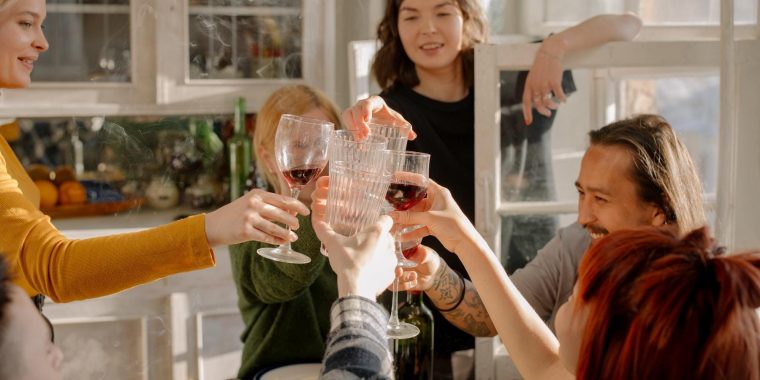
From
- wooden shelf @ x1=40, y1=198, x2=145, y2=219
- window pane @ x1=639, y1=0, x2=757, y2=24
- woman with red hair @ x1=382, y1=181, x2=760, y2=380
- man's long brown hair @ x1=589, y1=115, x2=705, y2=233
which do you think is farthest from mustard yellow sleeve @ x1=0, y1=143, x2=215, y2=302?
window pane @ x1=639, y1=0, x2=757, y2=24

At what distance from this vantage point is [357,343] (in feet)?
3.03

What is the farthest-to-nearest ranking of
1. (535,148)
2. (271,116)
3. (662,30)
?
(662,30) < (535,148) < (271,116)

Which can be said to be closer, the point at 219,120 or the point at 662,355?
the point at 662,355

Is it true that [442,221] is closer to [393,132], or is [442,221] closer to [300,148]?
[393,132]

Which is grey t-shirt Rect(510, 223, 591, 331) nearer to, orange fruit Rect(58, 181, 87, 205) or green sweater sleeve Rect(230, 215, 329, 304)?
green sweater sleeve Rect(230, 215, 329, 304)

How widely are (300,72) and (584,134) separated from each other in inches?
29.3

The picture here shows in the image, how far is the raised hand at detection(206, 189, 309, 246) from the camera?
3.90 ft

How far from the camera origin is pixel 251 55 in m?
2.33

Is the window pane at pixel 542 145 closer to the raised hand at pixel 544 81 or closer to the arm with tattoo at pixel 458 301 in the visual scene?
the raised hand at pixel 544 81

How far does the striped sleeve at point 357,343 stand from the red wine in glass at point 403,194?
31 centimetres

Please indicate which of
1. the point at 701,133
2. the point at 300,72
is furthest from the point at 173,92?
the point at 701,133

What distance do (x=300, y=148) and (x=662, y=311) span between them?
557 millimetres

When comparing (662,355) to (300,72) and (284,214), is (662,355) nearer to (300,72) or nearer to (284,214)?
(284,214)

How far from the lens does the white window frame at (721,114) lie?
201 cm
